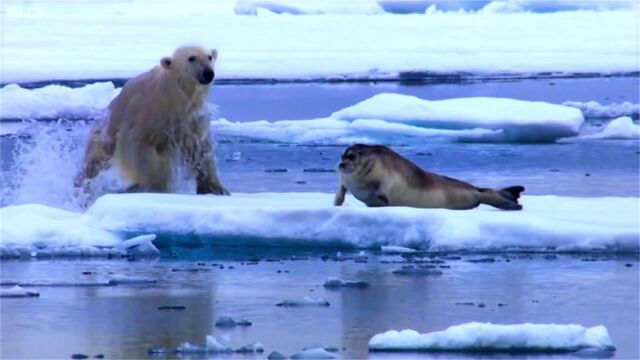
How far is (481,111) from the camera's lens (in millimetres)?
13477

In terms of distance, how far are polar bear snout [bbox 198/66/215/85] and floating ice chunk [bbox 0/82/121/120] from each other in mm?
7475

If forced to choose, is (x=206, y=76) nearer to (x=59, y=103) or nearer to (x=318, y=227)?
(x=318, y=227)

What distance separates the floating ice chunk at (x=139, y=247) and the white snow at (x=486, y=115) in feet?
21.9

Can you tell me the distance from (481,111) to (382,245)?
22.9 ft

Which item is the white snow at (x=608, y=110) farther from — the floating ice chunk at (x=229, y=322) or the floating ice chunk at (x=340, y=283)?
the floating ice chunk at (x=229, y=322)

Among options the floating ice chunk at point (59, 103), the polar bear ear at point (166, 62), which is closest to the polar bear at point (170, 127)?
the polar bear ear at point (166, 62)

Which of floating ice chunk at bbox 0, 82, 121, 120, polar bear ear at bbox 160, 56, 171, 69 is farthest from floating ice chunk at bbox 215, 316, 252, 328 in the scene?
floating ice chunk at bbox 0, 82, 121, 120

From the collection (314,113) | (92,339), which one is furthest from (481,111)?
(92,339)

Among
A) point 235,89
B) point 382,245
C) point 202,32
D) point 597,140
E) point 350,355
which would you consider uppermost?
point 202,32

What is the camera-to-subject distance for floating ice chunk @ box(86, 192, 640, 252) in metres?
6.50

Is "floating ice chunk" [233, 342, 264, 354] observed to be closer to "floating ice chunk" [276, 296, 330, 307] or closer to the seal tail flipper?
"floating ice chunk" [276, 296, 330, 307]

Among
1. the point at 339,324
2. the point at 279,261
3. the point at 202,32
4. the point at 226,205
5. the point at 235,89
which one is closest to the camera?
the point at 339,324

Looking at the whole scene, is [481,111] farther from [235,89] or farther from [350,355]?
[350,355]

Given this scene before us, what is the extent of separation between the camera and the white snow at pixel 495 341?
14.4 ft
